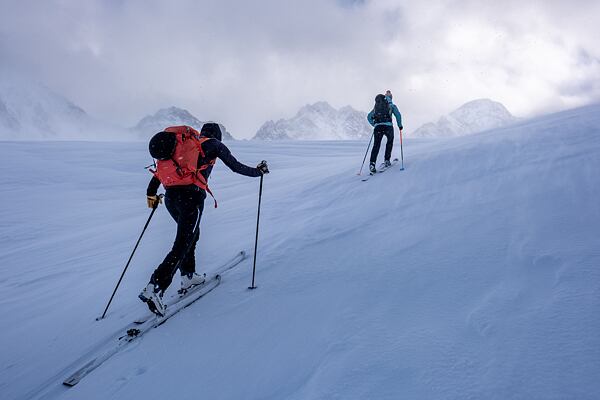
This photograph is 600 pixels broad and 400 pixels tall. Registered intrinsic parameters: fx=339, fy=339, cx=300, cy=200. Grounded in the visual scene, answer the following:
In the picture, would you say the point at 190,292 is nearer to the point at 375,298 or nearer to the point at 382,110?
the point at 375,298

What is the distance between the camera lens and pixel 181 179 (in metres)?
3.54

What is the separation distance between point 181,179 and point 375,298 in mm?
2250

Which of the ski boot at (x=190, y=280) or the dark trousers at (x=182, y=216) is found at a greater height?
the dark trousers at (x=182, y=216)

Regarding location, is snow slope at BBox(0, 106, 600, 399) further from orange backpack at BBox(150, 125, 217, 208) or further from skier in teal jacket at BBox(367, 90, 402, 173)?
skier in teal jacket at BBox(367, 90, 402, 173)

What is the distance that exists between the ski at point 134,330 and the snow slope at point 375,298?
10 cm

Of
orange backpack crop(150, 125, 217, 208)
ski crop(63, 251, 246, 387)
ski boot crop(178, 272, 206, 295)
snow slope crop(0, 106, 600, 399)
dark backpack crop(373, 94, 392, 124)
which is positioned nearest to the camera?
snow slope crop(0, 106, 600, 399)

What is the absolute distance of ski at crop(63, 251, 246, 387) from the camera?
294 centimetres

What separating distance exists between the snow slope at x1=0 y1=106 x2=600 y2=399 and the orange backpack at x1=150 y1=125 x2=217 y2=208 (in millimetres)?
1354

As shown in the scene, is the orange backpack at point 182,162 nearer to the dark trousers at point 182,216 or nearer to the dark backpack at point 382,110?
the dark trousers at point 182,216

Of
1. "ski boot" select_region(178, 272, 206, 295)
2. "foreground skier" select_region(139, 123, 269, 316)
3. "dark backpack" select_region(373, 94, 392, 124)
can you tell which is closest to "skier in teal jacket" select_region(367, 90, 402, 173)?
"dark backpack" select_region(373, 94, 392, 124)

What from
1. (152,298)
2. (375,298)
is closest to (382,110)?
(375,298)

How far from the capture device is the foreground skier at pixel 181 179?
3.40m

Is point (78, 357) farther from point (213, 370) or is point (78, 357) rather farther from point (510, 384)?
point (510, 384)

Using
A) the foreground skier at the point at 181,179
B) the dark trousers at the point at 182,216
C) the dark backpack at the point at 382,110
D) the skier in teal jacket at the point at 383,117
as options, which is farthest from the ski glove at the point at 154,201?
the dark backpack at the point at 382,110
